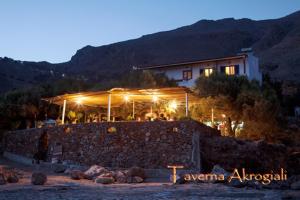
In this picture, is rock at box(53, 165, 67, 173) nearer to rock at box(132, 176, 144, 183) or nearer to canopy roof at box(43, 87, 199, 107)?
canopy roof at box(43, 87, 199, 107)

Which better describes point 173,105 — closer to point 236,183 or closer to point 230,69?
point 230,69

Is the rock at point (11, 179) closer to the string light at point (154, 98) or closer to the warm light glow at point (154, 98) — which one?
the string light at point (154, 98)

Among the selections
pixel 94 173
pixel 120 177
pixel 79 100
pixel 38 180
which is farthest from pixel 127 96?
pixel 38 180

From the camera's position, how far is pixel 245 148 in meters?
25.9

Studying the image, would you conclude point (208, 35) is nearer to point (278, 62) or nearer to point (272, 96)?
point (278, 62)

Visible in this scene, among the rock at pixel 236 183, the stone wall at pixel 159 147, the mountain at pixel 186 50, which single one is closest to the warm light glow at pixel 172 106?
the stone wall at pixel 159 147

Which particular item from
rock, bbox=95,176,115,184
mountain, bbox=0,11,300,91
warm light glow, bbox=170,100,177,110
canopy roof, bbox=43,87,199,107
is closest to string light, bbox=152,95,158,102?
canopy roof, bbox=43,87,199,107

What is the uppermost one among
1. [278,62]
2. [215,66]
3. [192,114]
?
[278,62]

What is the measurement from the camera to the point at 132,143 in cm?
2478

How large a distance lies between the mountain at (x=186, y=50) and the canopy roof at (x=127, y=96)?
2149 inches

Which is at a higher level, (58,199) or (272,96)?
(272,96)

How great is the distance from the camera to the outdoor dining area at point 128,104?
27.8 m

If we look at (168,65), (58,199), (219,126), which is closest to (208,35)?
(168,65)

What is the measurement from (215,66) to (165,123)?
19.3m
